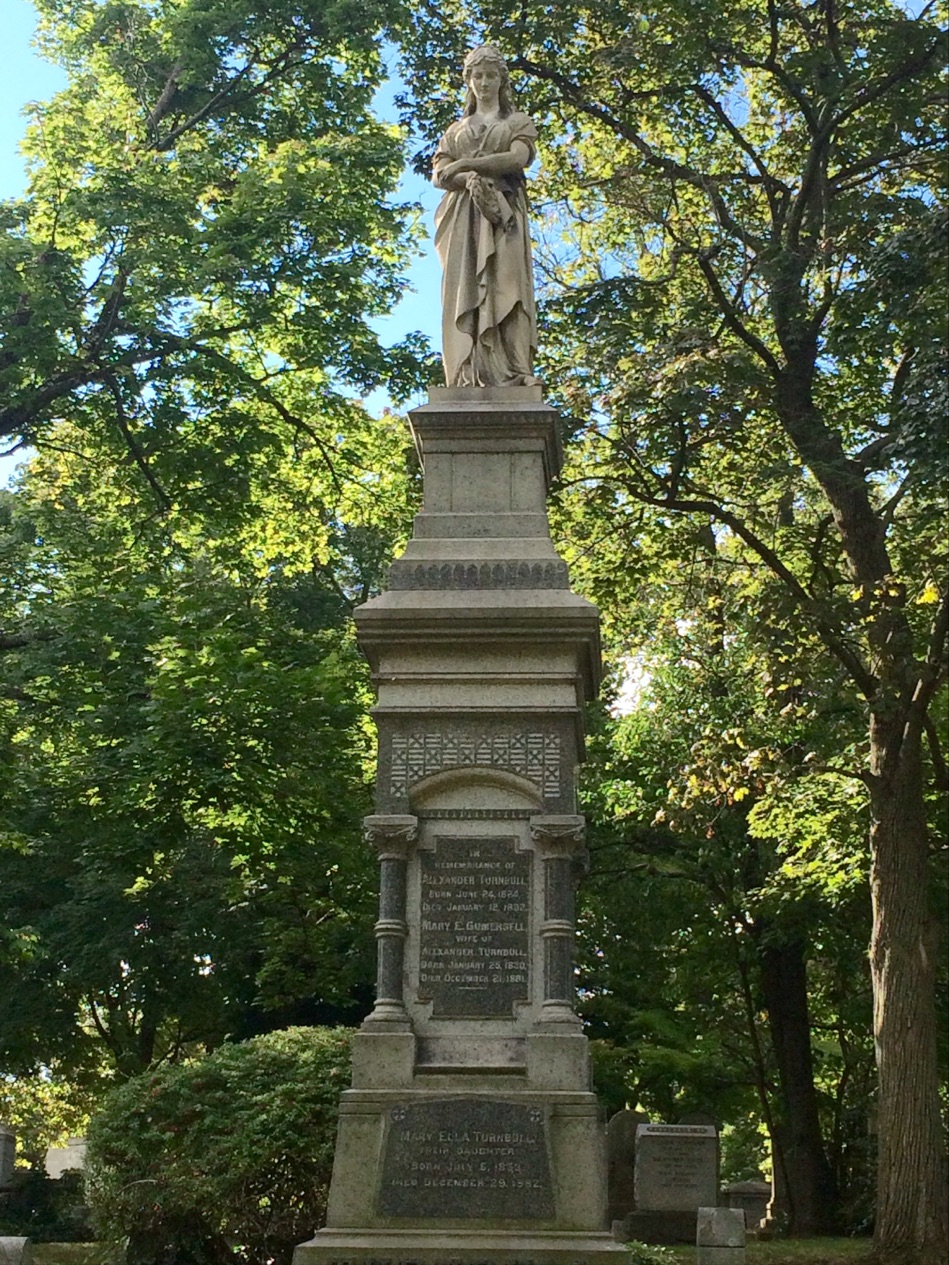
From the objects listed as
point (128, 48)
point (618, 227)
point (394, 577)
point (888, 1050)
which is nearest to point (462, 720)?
point (394, 577)

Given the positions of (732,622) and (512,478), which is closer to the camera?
(512,478)

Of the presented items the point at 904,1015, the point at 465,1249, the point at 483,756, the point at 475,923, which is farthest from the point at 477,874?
the point at 904,1015

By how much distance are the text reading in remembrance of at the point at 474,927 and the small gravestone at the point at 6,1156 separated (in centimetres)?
1681

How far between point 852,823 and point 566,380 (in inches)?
256

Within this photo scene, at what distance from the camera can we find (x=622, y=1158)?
25.5 m

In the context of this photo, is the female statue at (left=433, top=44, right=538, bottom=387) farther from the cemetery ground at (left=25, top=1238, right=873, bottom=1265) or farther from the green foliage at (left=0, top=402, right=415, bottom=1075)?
the green foliage at (left=0, top=402, right=415, bottom=1075)

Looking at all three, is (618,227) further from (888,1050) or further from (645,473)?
(888,1050)

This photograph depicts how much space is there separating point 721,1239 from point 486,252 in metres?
9.43

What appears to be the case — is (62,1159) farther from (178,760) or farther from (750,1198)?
→ (178,760)

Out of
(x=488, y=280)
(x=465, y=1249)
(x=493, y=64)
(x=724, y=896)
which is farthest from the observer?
(x=724, y=896)

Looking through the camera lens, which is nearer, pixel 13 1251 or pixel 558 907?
pixel 558 907

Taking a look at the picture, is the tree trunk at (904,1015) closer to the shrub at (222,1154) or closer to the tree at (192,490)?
the shrub at (222,1154)

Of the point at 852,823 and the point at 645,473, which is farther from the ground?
the point at 645,473

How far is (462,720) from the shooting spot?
10.8 metres
